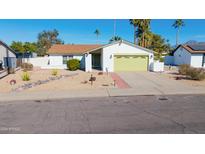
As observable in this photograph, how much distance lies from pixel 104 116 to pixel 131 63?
677 inches

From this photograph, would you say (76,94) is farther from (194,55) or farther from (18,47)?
(18,47)

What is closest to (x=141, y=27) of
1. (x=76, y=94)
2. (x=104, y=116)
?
(x=76, y=94)

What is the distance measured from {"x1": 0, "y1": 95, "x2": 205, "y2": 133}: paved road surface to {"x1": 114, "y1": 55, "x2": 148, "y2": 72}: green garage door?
13688 millimetres

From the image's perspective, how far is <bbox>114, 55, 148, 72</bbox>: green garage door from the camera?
75.4ft

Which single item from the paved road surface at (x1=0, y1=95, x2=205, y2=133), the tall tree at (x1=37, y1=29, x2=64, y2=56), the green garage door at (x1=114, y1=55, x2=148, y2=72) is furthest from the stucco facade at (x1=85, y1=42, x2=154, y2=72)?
the tall tree at (x1=37, y1=29, x2=64, y2=56)

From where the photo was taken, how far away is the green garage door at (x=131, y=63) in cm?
2297

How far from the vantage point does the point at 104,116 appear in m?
6.69

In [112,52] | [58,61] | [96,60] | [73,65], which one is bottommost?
[73,65]

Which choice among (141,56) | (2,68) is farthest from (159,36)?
(2,68)

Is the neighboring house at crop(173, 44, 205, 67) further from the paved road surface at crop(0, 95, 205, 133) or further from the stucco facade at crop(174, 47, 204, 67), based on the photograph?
the paved road surface at crop(0, 95, 205, 133)

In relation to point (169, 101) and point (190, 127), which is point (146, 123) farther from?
point (169, 101)

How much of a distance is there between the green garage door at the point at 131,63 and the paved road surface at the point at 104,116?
13.7m

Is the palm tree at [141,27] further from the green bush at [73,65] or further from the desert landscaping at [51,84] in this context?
the desert landscaping at [51,84]

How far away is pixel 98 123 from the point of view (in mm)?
5934
